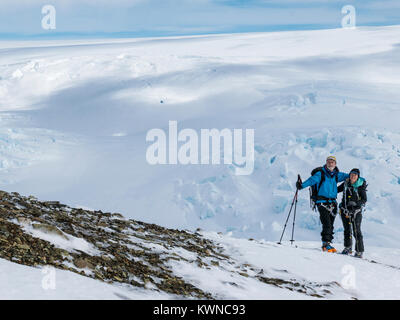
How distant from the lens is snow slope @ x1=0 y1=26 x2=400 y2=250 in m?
18.4

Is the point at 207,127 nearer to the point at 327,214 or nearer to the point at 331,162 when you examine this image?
the point at 327,214

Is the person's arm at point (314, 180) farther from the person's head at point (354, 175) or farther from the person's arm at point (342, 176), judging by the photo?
the person's head at point (354, 175)

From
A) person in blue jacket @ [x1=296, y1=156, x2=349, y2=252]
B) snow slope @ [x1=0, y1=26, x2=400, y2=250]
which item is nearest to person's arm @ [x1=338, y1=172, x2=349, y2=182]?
person in blue jacket @ [x1=296, y1=156, x2=349, y2=252]

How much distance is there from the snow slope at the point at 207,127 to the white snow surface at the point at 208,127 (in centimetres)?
7

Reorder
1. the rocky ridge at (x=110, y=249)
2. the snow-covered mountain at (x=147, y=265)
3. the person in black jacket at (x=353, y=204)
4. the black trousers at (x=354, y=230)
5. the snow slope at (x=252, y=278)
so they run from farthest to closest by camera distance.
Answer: the black trousers at (x=354, y=230), the person in black jacket at (x=353, y=204), the rocky ridge at (x=110, y=249), the snow-covered mountain at (x=147, y=265), the snow slope at (x=252, y=278)

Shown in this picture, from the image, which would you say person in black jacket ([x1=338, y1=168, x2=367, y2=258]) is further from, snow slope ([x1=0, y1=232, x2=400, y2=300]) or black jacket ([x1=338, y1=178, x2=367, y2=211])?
snow slope ([x1=0, y1=232, x2=400, y2=300])

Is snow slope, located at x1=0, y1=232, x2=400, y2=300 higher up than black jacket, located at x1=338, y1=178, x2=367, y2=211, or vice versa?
black jacket, located at x1=338, y1=178, x2=367, y2=211

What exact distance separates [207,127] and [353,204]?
53.5 ft

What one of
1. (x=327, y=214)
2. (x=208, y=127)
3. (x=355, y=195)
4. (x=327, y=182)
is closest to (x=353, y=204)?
(x=355, y=195)

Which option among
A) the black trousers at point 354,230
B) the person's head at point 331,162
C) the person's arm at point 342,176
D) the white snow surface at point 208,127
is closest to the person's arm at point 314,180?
the person's head at point 331,162

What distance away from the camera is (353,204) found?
32.7 feet

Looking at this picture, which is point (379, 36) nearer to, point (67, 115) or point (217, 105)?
point (217, 105)

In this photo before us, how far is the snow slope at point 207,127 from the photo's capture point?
18406 millimetres

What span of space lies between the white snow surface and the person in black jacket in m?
1.83
